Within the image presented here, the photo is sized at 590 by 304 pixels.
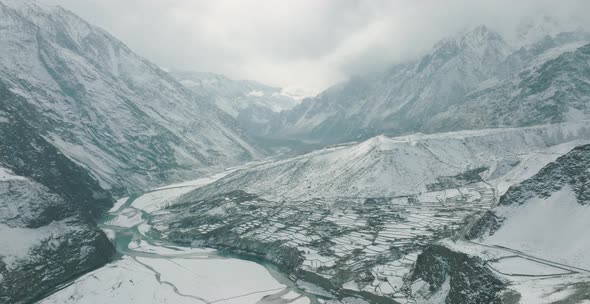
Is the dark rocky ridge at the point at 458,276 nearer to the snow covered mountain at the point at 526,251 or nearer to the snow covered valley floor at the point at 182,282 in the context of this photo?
the snow covered mountain at the point at 526,251

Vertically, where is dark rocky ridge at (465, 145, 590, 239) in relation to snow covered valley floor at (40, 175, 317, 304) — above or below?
above

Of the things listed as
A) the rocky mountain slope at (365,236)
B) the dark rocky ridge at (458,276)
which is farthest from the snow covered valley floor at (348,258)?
the rocky mountain slope at (365,236)

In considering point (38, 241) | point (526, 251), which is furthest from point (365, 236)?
point (38, 241)

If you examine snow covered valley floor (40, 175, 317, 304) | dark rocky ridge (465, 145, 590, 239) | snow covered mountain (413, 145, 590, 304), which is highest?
dark rocky ridge (465, 145, 590, 239)

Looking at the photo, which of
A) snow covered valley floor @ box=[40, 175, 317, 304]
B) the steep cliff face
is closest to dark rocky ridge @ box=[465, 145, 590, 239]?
snow covered valley floor @ box=[40, 175, 317, 304]

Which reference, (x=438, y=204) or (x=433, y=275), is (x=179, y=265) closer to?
(x=433, y=275)

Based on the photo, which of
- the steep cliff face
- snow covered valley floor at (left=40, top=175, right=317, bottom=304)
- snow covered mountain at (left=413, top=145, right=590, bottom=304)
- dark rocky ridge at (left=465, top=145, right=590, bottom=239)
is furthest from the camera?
the steep cliff face

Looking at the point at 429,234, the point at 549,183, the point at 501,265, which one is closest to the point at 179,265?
the point at 429,234

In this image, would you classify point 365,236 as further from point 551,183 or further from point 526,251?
point 526,251

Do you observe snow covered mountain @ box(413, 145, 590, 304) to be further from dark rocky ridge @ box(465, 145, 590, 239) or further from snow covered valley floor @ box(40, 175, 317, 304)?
snow covered valley floor @ box(40, 175, 317, 304)
